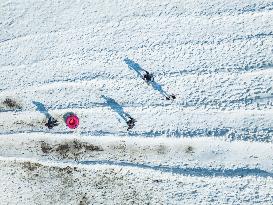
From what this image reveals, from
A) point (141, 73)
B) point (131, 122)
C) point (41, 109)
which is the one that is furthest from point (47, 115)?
point (141, 73)

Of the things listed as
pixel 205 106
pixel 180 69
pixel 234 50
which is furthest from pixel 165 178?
pixel 234 50

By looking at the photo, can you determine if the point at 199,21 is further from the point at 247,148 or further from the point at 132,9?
the point at 247,148

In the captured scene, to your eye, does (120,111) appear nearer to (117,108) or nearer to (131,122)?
(117,108)

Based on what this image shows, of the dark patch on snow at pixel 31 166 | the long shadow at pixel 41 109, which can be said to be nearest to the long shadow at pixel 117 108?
the long shadow at pixel 41 109

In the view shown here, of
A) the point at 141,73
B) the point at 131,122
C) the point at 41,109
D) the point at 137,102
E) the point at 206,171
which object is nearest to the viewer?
the point at 206,171

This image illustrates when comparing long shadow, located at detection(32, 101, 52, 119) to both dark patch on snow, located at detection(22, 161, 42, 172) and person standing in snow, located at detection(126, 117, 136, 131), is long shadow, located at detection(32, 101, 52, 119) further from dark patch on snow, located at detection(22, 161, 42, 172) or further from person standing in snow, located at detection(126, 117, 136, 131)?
person standing in snow, located at detection(126, 117, 136, 131)

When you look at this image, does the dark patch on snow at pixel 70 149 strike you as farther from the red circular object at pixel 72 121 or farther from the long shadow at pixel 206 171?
the long shadow at pixel 206 171

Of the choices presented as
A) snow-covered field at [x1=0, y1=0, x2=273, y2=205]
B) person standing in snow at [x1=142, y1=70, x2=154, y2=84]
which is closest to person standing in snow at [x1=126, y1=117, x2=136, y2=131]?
snow-covered field at [x1=0, y1=0, x2=273, y2=205]
